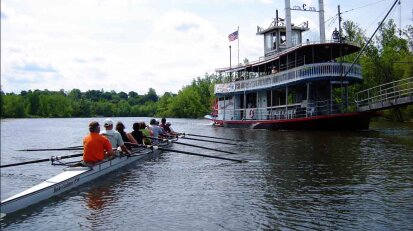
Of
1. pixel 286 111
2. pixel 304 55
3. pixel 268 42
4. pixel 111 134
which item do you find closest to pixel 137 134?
pixel 111 134

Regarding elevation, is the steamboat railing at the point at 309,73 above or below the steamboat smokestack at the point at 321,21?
below

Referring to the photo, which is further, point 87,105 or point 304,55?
point 87,105

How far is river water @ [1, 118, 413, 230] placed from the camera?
8.17 m

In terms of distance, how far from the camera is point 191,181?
12531 mm

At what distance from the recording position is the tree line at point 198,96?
55.5 m

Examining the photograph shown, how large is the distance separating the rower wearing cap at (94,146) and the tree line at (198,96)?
3696 centimetres

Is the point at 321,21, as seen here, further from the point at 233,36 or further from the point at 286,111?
the point at 286,111

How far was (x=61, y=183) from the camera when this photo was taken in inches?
404

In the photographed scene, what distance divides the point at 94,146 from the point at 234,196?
4435mm

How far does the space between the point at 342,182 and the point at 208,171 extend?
185 inches

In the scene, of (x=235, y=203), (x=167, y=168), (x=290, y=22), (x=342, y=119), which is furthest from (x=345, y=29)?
(x=235, y=203)

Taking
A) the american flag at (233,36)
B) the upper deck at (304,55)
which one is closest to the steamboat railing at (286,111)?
the upper deck at (304,55)

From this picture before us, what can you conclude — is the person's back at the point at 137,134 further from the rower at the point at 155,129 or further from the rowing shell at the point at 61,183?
the rower at the point at 155,129

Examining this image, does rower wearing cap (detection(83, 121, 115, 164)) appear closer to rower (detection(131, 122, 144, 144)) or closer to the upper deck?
rower (detection(131, 122, 144, 144))
